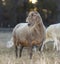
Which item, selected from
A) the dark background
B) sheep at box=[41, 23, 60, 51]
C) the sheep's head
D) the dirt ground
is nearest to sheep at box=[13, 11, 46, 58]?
the sheep's head

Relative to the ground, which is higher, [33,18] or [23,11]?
[33,18]

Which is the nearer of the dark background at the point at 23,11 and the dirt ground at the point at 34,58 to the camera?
the dirt ground at the point at 34,58

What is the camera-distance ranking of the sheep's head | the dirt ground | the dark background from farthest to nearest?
the dark background → the sheep's head → the dirt ground

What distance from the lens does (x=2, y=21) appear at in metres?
22.1

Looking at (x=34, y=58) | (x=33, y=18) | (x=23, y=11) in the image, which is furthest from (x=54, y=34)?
(x=23, y=11)

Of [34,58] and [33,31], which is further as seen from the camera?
[33,31]

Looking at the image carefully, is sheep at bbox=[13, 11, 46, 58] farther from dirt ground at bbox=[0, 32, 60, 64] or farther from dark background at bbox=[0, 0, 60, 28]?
dark background at bbox=[0, 0, 60, 28]

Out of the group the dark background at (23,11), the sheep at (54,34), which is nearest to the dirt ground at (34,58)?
the sheep at (54,34)

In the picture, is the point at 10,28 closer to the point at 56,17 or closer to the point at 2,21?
the point at 2,21

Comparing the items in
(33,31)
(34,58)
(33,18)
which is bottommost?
Answer: (34,58)

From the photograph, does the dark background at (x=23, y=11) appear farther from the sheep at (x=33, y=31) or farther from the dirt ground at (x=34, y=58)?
the sheep at (x=33, y=31)

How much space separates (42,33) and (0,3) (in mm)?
11972

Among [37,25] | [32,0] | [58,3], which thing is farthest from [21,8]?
[37,25]

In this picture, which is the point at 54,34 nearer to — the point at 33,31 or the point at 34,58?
the point at 33,31
